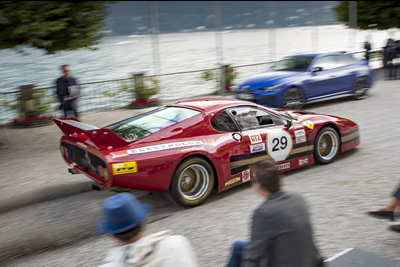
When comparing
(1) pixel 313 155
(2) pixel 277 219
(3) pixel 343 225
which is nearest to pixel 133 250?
(2) pixel 277 219

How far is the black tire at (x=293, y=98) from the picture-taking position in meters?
12.0

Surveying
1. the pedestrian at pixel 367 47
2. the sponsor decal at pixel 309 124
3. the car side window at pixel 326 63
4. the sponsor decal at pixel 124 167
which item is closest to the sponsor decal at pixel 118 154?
the sponsor decal at pixel 124 167

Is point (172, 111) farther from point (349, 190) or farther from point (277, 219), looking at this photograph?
point (277, 219)

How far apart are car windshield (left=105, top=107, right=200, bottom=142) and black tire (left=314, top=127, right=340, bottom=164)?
7.63 feet

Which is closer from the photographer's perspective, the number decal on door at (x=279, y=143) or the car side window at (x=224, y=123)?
the car side window at (x=224, y=123)

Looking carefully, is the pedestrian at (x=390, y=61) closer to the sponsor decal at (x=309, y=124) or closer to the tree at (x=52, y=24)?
the sponsor decal at (x=309, y=124)

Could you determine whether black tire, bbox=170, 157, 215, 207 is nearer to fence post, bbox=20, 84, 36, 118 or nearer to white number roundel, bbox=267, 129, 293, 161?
white number roundel, bbox=267, 129, 293, 161

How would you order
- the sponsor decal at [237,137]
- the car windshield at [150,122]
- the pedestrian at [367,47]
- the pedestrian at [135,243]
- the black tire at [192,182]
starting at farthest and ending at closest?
the pedestrian at [367,47], the sponsor decal at [237,137], the car windshield at [150,122], the black tire at [192,182], the pedestrian at [135,243]

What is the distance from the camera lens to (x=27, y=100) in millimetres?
11766

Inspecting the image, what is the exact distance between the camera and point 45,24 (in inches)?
338

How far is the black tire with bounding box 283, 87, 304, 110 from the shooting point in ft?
39.3

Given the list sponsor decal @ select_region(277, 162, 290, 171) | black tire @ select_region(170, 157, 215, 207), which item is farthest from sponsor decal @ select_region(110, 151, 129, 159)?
sponsor decal @ select_region(277, 162, 290, 171)

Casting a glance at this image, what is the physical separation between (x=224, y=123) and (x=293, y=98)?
6234 mm

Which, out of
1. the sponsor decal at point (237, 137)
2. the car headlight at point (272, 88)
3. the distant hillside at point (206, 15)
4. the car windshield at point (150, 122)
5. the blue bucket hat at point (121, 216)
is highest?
the distant hillside at point (206, 15)
